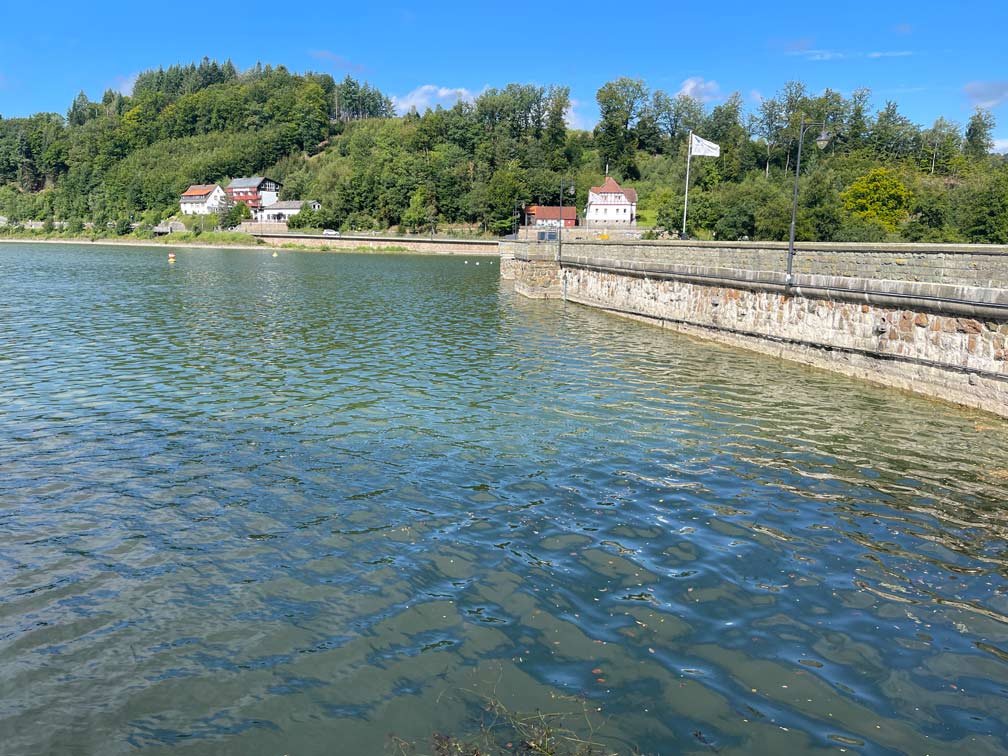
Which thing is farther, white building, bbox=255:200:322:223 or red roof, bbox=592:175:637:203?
white building, bbox=255:200:322:223

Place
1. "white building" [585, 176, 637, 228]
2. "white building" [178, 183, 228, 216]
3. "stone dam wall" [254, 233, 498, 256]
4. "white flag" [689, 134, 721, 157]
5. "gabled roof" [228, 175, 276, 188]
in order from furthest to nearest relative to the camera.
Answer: "gabled roof" [228, 175, 276, 188] < "white building" [178, 183, 228, 216] < "white building" [585, 176, 637, 228] < "stone dam wall" [254, 233, 498, 256] < "white flag" [689, 134, 721, 157]

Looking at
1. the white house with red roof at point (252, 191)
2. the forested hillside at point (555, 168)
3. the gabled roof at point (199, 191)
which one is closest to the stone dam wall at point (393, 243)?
the forested hillside at point (555, 168)

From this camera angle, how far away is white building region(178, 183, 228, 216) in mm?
156000

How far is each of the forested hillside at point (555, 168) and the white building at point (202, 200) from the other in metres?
3.37

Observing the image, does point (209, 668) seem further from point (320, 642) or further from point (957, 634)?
point (957, 634)

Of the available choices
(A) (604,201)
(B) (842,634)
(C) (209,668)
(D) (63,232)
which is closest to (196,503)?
(C) (209,668)

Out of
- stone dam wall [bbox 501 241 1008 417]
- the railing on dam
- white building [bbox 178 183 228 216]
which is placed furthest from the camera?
white building [bbox 178 183 228 216]

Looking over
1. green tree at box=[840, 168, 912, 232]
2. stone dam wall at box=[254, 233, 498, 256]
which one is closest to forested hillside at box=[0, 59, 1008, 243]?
green tree at box=[840, 168, 912, 232]

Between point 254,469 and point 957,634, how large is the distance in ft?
30.6

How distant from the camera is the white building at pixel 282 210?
478ft

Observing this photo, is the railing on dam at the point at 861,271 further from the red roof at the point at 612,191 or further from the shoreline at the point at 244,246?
the red roof at the point at 612,191

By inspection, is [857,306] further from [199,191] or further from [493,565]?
[199,191]

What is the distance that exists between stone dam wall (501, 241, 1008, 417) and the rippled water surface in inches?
39.7

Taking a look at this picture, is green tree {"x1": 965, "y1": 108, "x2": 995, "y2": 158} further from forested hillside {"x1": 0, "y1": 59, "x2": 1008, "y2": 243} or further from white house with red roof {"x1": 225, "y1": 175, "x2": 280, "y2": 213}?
white house with red roof {"x1": 225, "y1": 175, "x2": 280, "y2": 213}
